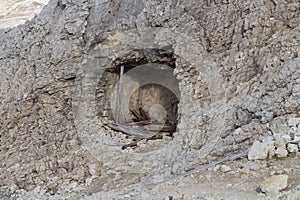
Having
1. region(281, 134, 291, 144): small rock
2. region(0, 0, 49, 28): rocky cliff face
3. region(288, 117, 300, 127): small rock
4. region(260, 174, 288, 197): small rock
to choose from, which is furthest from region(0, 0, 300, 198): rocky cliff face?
region(0, 0, 49, 28): rocky cliff face

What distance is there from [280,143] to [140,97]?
7.44 meters

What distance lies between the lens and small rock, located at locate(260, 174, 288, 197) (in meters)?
4.11

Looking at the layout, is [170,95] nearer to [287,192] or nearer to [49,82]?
[49,82]

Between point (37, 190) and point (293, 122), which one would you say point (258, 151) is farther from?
point (37, 190)

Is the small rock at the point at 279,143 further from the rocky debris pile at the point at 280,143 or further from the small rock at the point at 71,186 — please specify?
the small rock at the point at 71,186

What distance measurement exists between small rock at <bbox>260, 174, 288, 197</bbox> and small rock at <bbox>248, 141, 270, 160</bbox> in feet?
2.28

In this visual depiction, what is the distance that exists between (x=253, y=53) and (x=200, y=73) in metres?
1.54

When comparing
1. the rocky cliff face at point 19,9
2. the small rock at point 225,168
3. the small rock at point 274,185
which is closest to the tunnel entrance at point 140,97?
the small rock at point 225,168

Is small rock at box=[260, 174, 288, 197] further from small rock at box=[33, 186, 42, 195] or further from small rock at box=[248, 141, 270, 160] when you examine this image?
small rock at box=[33, 186, 42, 195]

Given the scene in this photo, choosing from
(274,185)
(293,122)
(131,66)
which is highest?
(131,66)

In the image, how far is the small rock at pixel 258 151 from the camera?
4.93 metres

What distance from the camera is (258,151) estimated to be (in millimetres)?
4984

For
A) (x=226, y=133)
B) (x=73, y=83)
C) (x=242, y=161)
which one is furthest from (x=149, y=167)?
(x=73, y=83)

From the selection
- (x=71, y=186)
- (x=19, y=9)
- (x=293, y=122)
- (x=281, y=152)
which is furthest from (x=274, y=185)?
(x=19, y=9)
